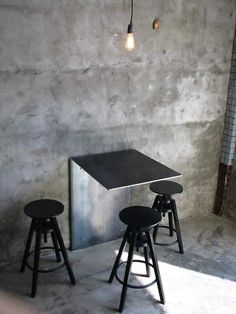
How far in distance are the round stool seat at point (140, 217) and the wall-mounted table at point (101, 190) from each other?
10.8 inches

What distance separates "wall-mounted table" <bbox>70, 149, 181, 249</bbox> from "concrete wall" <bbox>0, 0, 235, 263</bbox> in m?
0.10

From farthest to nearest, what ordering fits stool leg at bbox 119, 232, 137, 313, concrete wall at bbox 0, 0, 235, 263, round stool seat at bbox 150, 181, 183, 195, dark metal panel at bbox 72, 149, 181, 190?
round stool seat at bbox 150, 181, 183, 195, concrete wall at bbox 0, 0, 235, 263, dark metal panel at bbox 72, 149, 181, 190, stool leg at bbox 119, 232, 137, 313

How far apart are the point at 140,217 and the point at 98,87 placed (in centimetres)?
125

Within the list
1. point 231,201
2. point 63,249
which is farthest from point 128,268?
point 231,201

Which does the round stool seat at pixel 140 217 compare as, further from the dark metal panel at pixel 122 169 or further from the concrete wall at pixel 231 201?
the concrete wall at pixel 231 201

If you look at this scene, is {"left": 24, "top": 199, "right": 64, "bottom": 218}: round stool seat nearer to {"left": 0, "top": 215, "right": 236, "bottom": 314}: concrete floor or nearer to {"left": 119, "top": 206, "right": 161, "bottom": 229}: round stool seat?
{"left": 119, "top": 206, "right": 161, "bottom": 229}: round stool seat


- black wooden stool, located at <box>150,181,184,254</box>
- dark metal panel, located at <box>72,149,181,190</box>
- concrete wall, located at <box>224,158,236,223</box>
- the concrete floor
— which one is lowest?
the concrete floor

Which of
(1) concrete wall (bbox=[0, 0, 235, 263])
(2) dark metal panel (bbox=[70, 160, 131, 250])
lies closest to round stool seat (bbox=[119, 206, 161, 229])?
(2) dark metal panel (bbox=[70, 160, 131, 250])

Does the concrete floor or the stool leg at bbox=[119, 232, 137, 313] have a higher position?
the stool leg at bbox=[119, 232, 137, 313]

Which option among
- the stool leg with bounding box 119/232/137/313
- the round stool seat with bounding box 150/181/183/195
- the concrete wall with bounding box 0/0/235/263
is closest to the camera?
the stool leg with bounding box 119/232/137/313

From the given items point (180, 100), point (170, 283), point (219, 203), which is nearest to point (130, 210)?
point (170, 283)

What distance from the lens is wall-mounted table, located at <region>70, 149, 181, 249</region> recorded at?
3070 mm

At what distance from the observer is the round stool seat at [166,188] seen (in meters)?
3.46

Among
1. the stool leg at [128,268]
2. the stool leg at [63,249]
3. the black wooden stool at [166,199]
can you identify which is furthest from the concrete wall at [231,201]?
the stool leg at [63,249]
